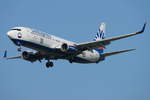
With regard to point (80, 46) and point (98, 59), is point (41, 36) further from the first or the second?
point (98, 59)

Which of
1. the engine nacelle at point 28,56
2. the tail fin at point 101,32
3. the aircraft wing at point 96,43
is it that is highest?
the tail fin at point 101,32

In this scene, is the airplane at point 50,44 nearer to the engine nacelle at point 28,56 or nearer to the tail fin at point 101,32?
the engine nacelle at point 28,56

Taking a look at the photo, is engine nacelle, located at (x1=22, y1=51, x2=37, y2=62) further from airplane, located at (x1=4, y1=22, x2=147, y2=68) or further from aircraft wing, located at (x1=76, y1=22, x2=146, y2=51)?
aircraft wing, located at (x1=76, y1=22, x2=146, y2=51)

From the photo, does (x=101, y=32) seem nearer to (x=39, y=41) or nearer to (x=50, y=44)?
(x=50, y=44)

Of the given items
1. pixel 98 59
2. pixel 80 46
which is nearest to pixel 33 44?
pixel 80 46

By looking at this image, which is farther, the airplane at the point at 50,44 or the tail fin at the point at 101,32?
the tail fin at the point at 101,32

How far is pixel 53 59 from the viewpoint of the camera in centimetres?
7788

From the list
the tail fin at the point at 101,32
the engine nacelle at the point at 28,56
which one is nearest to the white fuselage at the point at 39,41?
the engine nacelle at the point at 28,56

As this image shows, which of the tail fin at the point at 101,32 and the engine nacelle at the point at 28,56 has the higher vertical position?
the tail fin at the point at 101,32

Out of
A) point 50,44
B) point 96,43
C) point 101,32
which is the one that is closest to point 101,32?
point 101,32

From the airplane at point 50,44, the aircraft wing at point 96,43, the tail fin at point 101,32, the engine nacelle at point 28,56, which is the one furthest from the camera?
the tail fin at point 101,32

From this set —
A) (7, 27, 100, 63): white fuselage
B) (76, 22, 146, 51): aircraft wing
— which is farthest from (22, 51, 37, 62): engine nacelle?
(76, 22, 146, 51): aircraft wing

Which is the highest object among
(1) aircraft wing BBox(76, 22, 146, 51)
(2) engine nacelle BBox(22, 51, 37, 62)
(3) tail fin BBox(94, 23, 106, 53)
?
(3) tail fin BBox(94, 23, 106, 53)

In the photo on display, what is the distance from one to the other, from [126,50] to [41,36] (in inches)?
514
